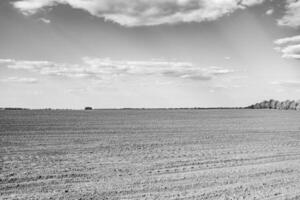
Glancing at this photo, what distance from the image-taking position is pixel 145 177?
971 cm

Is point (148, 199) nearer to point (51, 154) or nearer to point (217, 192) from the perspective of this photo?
point (217, 192)

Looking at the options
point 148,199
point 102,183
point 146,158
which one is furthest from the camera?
point 146,158

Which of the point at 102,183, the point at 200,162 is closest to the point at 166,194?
the point at 102,183

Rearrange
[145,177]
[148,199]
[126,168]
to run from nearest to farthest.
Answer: [148,199], [145,177], [126,168]

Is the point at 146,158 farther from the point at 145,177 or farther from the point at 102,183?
the point at 102,183

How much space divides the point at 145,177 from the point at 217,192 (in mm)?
2530

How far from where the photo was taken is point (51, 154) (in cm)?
1420

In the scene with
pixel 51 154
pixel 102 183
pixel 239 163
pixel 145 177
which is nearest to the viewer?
pixel 102 183

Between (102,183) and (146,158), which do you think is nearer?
(102,183)

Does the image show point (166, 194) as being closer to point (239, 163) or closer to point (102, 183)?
point (102, 183)

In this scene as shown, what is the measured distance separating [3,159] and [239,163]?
9.65 m

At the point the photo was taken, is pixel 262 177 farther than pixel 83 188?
Yes

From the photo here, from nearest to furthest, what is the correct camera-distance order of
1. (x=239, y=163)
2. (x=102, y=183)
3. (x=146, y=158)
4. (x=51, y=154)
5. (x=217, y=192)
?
1. (x=217, y=192)
2. (x=102, y=183)
3. (x=239, y=163)
4. (x=146, y=158)
5. (x=51, y=154)

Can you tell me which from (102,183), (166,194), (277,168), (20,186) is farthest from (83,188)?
(277,168)
